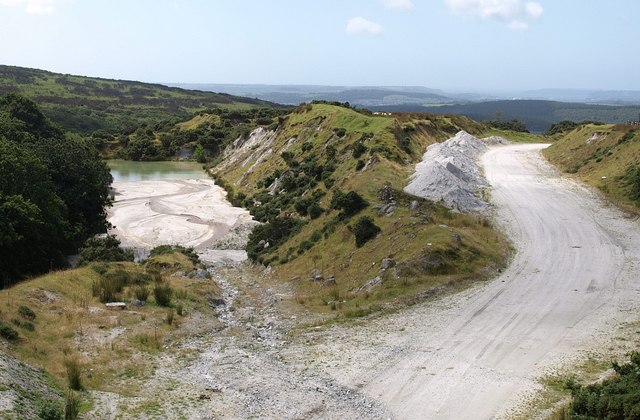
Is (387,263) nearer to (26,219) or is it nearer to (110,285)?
(110,285)

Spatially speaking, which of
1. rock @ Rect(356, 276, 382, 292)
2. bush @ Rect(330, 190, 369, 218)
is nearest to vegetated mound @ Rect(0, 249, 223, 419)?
rock @ Rect(356, 276, 382, 292)

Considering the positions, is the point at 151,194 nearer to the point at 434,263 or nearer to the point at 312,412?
the point at 434,263

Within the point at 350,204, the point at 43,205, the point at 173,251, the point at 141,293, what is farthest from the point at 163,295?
the point at 43,205

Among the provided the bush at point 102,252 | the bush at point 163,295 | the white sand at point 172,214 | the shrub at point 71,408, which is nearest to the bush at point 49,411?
the shrub at point 71,408

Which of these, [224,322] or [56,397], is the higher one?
[56,397]

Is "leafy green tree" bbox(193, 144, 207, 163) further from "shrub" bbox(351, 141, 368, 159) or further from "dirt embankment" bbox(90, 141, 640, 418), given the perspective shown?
"dirt embankment" bbox(90, 141, 640, 418)

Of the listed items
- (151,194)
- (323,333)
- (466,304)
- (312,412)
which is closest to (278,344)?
(323,333)
